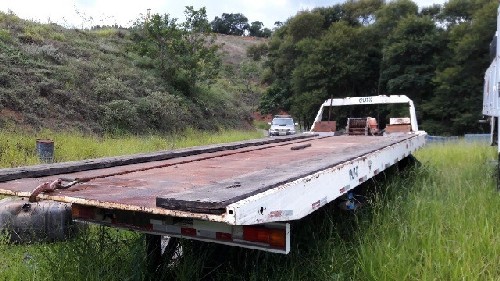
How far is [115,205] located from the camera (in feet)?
7.67

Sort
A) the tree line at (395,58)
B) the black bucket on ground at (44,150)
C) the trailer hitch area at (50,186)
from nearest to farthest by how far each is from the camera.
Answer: the trailer hitch area at (50,186) < the black bucket on ground at (44,150) < the tree line at (395,58)

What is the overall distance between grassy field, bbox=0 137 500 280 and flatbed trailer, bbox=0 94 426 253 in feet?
1.55

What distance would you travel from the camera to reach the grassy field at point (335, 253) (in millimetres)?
3211

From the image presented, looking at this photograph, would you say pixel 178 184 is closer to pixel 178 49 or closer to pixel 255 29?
pixel 178 49

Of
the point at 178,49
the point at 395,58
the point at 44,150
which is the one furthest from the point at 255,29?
the point at 44,150

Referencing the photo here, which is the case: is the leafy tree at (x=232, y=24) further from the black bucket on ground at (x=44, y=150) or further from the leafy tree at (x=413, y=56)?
the black bucket on ground at (x=44, y=150)

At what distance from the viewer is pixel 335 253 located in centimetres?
354

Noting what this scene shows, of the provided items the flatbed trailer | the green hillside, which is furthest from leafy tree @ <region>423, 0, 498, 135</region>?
the flatbed trailer

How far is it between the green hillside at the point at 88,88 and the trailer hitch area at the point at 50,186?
9538mm

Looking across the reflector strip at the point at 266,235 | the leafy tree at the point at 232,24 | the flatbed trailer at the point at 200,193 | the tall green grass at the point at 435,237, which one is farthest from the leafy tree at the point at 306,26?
the leafy tree at the point at 232,24

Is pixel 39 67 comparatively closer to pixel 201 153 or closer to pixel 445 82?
pixel 201 153

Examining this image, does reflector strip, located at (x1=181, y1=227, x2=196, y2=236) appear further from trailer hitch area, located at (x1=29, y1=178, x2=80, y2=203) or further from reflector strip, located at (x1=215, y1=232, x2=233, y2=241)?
trailer hitch area, located at (x1=29, y1=178, x2=80, y2=203)

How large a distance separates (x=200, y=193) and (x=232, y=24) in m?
74.0

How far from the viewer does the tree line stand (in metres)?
24.6
